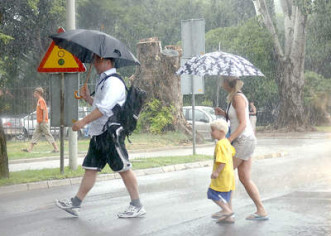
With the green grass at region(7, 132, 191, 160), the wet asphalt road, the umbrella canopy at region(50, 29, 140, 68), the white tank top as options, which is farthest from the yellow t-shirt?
the green grass at region(7, 132, 191, 160)

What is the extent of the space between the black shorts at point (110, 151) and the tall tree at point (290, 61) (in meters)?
27.6

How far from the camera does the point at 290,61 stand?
35125mm

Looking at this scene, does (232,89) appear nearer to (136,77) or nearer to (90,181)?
(90,181)

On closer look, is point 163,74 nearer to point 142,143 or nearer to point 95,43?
point 142,143

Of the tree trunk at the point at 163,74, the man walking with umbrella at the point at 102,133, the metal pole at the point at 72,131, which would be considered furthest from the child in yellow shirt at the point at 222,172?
the tree trunk at the point at 163,74

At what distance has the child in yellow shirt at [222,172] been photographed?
7320 mm

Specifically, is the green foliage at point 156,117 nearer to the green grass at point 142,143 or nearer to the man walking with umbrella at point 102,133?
the green grass at point 142,143

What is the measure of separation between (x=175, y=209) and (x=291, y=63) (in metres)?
27.6

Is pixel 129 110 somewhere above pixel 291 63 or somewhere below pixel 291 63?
below

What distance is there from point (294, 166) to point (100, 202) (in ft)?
23.0

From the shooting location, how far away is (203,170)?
14812mm

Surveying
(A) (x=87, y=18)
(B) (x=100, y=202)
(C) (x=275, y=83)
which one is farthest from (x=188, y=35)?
(A) (x=87, y=18)

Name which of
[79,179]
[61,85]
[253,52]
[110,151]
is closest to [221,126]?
[110,151]

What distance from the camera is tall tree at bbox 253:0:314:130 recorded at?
1361 inches
